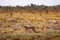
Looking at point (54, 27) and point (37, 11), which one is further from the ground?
point (37, 11)

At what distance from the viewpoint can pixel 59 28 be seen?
8500 mm

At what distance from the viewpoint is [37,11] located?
395 inches

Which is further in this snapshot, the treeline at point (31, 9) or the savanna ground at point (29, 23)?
the treeline at point (31, 9)

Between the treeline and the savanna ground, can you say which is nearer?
the savanna ground

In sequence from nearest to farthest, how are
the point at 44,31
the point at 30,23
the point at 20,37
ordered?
the point at 20,37 < the point at 44,31 < the point at 30,23

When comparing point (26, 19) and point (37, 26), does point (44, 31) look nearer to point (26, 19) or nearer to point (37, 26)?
point (37, 26)

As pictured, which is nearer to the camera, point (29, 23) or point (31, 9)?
point (29, 23)

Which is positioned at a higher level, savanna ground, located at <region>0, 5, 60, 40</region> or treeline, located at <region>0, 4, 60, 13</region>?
treeline, located at <region>0, 4, 60, 13</region>

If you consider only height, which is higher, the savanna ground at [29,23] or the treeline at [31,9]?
the treeline at [31,9]

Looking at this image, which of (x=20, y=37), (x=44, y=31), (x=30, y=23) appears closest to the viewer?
(x=20, y=37)

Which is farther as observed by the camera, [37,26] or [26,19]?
[26,19]

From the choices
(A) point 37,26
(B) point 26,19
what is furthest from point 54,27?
(B) point 26,19

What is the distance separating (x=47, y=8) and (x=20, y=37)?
11.3 feet

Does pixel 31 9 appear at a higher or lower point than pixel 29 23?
higher
